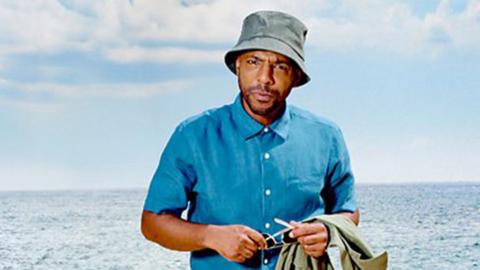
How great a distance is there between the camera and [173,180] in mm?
2020

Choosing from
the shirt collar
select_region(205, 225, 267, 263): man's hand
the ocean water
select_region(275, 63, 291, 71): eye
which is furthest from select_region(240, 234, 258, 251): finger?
the ocean water

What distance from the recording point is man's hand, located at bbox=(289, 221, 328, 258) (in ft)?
6.36

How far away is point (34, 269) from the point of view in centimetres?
1880

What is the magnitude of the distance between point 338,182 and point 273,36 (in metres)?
0.39

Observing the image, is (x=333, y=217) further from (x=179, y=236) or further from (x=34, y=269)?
(x=34, y=269)

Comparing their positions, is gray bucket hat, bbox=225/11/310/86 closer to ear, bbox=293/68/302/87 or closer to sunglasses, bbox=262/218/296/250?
ear, bbox=293/68/302/87

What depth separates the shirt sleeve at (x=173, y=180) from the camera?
2014 millimetres

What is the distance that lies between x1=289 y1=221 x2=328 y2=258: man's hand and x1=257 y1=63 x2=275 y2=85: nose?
12.1 inches

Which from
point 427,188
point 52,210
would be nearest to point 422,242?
point 52,210

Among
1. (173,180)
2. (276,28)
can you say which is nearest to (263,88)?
(276,28)

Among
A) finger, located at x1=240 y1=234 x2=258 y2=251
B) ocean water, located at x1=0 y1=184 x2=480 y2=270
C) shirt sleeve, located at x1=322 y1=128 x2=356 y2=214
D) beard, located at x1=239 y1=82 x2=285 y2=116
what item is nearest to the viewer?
finger, located at x1=240 y1=234 x2=258 y2=251

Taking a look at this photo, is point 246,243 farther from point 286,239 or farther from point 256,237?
point 286,239

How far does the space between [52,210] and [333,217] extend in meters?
30.5

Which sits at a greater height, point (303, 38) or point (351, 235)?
point (303, 38)
